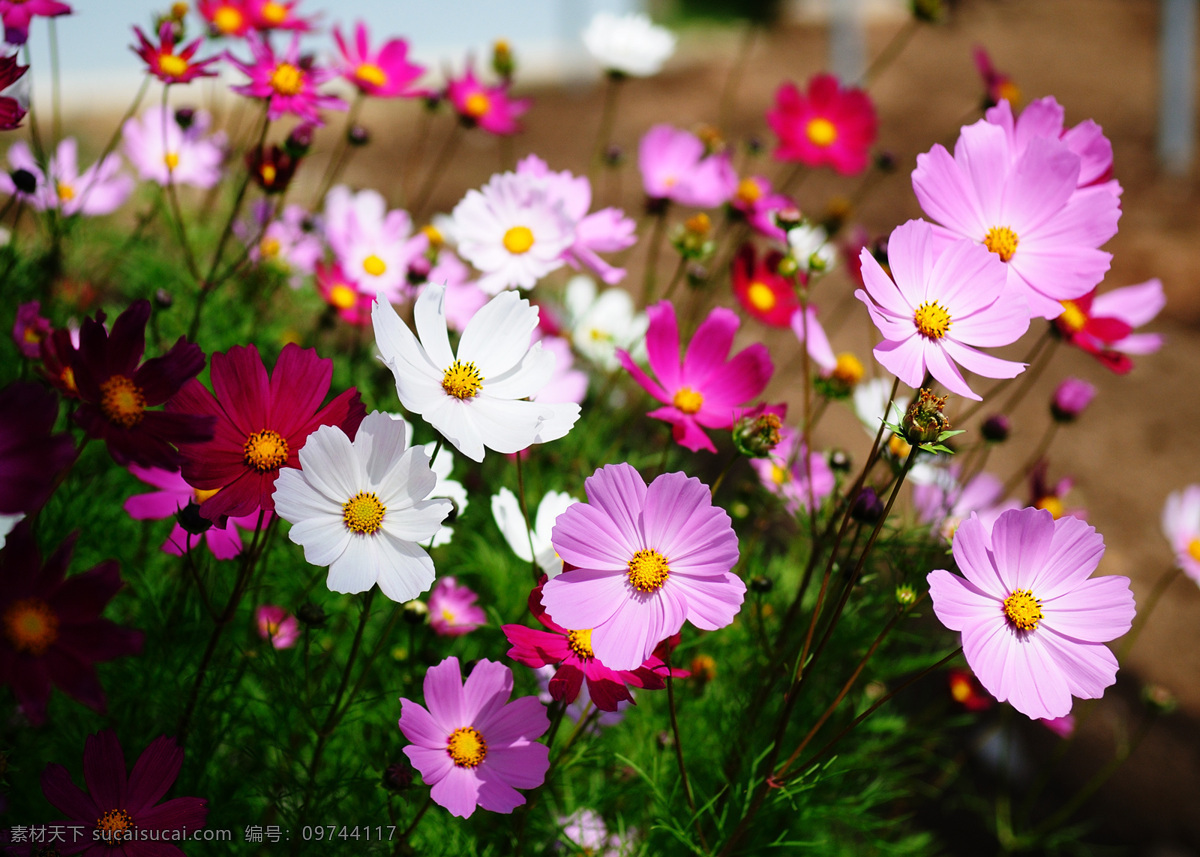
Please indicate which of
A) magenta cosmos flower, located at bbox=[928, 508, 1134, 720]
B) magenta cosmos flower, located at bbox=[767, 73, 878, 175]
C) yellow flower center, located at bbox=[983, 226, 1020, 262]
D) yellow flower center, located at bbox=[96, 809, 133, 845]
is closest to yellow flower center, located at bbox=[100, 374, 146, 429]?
yellow flower center, located at bbox=[96, 809, 133, 845]

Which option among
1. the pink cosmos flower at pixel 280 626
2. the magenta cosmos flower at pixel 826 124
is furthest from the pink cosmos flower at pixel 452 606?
the magenta cosmos flower at pixel 826 124

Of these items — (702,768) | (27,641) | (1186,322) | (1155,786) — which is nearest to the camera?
(27,641)

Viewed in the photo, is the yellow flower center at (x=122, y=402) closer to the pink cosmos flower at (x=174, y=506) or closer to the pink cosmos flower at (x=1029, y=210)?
the pink cosmos flower at (x=174, y=506)

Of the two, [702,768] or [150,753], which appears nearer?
[150,753]

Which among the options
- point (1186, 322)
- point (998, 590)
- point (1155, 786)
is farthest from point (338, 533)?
point (1186, 322)

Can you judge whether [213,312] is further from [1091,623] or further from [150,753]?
[1091,623]

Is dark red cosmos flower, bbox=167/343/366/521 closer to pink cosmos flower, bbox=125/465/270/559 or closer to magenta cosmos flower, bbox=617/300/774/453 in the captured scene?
pink cosmos flower, bbox=125/465/270/559

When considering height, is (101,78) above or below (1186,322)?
above

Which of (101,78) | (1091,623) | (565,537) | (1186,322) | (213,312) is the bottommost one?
(1091,623)
